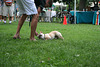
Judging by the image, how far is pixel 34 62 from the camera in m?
2.58

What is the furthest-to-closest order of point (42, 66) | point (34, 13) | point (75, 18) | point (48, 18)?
point (48, 18) < point (75, 18) < point (34, 13) < point (42, 66)

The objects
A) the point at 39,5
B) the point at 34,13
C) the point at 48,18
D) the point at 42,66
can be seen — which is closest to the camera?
the point at 42,66

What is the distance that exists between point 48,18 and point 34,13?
12.8m

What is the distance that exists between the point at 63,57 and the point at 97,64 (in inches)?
22.5

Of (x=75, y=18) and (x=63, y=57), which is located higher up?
(x=63, y=57)

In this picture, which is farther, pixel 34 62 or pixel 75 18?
pixel 75 18

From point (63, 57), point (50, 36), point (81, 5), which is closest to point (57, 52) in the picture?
point (63, 57)

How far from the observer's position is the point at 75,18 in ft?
46.8

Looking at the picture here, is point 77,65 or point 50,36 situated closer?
point 77,65

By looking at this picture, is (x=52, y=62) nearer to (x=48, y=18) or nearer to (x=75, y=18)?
(x=75, y=18)

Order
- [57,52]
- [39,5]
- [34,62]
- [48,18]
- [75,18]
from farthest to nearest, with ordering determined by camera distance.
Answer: [48,18] → [75,18] → [39,5] → [57,52] → [34,62]

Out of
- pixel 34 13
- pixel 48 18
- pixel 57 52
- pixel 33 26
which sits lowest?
pixel 48 18

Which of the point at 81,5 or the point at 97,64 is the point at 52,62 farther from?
the point at 81,5

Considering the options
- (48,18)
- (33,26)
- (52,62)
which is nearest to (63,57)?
(52,62)
